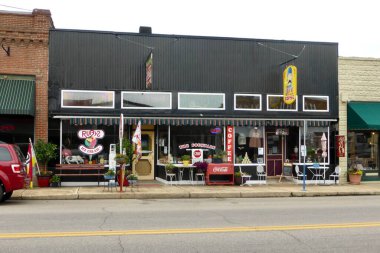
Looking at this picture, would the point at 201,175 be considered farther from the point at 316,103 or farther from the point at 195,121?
the point at 316,103

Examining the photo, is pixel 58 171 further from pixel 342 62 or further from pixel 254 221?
pixel 342 62

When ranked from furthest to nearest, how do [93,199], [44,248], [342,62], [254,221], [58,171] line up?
1. [342,62]
2. [58,171]
3. [93,199]
4. [254,221]
5. [44,248]

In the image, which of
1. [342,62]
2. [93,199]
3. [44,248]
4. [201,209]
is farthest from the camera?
[342,62]

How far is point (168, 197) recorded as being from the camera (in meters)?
15.0

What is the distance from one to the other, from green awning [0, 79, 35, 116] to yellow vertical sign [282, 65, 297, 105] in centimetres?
1006

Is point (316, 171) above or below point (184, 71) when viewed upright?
below

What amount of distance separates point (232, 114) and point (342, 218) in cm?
930

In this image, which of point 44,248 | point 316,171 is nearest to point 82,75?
point 316,171

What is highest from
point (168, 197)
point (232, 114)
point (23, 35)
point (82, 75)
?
point (23, 35)

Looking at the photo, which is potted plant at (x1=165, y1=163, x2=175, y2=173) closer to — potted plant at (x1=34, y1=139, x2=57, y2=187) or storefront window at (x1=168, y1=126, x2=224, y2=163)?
storefront window at (x1=168, y1=126, x2=224, y2=163)

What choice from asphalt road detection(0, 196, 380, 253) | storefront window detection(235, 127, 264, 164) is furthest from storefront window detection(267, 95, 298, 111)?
asphalt road detection(0, 196, 380, 253)

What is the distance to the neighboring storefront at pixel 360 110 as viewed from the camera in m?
19.5

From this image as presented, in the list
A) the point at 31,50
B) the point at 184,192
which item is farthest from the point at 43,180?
the point at 184,192

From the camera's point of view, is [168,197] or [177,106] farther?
[177,106]
